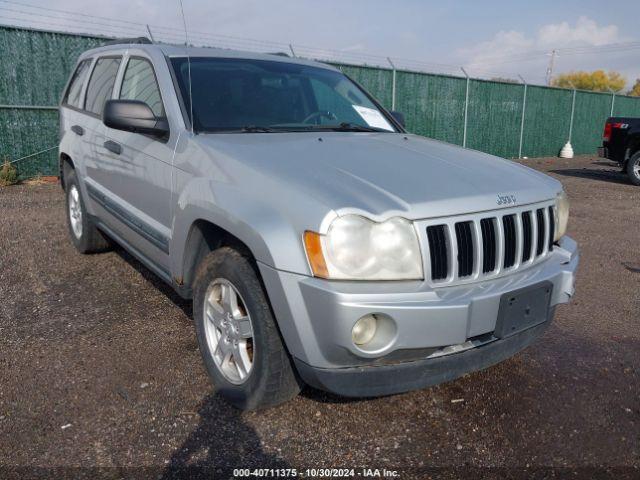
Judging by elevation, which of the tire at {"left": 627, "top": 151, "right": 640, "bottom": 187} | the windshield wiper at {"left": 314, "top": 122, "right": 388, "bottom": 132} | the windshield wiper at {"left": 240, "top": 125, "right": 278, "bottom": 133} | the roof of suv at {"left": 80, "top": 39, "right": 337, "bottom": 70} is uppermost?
the roof of suv at {"left": 80, "top": 39, "right": 337, "bottom": 70}

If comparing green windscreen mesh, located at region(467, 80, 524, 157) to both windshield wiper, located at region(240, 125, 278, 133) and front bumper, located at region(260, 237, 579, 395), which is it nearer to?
windshield wiper, located at region(240, 125, 278, 133)

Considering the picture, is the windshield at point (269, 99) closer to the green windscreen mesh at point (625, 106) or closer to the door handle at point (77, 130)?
the door handle at point (77, 130)

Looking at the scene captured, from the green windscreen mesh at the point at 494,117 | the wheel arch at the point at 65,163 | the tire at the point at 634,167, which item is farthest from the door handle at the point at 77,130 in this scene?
the green windscreen mesh at the point at 494,117

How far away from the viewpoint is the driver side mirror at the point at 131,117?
3.04 metres

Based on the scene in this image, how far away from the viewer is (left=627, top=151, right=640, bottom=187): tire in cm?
1165

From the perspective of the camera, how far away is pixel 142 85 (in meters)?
3.64

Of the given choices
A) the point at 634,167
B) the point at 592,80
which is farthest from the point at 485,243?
the point at 592,80

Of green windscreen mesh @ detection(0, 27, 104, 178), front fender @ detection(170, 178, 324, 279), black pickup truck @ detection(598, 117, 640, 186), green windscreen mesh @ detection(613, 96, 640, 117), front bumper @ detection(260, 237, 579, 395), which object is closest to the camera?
front bumper @ detection(260, 237, 579, 395)

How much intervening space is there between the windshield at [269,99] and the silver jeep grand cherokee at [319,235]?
1 centimetres

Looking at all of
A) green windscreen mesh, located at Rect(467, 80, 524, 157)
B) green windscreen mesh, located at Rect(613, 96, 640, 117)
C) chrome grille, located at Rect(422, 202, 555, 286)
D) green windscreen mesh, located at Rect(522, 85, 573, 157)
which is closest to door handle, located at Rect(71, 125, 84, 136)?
chrome grille, located at Rect(422, 202, 555, 286)

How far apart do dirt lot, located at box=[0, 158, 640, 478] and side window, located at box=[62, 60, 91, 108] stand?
1.84 m

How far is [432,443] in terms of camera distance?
8.32ft

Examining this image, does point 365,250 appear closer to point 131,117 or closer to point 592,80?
point 131,117

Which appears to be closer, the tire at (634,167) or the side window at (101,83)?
the side window at (101,83)
